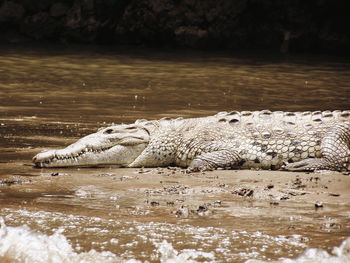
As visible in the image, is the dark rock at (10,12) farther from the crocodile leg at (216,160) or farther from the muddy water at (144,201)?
the crocodile leg at (216,160)

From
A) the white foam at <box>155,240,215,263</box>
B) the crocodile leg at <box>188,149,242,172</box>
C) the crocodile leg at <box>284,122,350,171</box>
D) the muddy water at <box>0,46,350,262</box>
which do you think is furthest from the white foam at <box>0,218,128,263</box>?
the crocodile leg at <box>284,122,350,171</box>

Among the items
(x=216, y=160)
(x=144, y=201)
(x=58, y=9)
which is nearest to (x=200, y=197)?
(x=144, y=201)

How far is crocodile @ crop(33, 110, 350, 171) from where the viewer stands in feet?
18.1

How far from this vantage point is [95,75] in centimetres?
1365

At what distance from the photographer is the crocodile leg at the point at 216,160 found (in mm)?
5497

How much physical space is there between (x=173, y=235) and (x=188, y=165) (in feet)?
8.05

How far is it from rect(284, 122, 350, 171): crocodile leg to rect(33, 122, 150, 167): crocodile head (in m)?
1.55

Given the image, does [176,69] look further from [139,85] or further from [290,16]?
[290,16]

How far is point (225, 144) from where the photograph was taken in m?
5.72

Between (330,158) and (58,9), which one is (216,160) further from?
(58,9)

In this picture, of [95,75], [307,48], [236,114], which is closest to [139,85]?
[95,75]

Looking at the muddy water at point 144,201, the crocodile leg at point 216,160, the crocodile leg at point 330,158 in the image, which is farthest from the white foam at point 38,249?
the crocodile leg at point 330,158

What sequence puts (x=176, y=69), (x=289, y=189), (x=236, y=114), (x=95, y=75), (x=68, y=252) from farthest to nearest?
(x=176, y=69) < (x=95, y=75) < (x=236, y=114) < (x=289, y=189) < (x=68, y=252)

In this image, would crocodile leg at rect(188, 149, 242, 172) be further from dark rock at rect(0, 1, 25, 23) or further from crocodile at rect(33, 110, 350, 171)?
dark rock at rect(0, 1, 25, 23)
